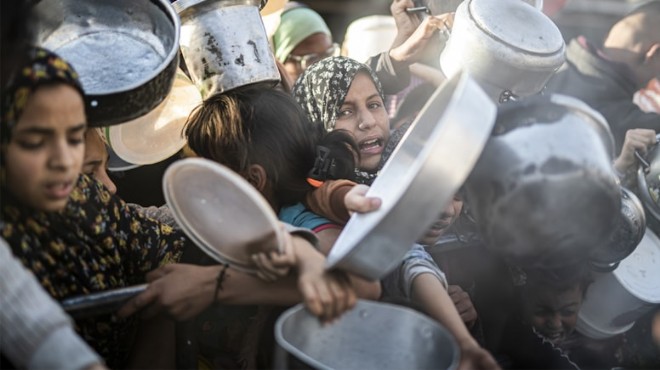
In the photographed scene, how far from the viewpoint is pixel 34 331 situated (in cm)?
130

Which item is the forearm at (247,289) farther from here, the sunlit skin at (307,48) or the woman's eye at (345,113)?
the sunlit skin at (307,48)

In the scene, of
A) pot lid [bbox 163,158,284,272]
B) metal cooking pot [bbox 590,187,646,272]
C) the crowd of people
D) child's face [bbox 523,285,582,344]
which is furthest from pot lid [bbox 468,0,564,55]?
pot lid [bbox 163,158,284,272]

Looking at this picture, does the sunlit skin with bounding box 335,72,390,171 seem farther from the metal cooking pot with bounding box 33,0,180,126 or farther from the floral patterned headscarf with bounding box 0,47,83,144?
the floral patterned headscarf with bounding box 0,47,83,144

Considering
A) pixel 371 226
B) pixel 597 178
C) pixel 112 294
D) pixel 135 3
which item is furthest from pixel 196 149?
A: pixel 597 178

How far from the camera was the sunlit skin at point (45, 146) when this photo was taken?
1472mm

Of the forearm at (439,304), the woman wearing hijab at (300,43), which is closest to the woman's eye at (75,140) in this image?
the forearm at (439,304)

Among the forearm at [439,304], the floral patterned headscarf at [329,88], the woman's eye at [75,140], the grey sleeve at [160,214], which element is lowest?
the forearm at [439,304]

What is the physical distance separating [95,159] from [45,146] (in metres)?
0.67

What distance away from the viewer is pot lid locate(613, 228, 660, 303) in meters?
2.84

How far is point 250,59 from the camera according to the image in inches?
95.1

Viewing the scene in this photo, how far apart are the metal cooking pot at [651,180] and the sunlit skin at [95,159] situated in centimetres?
181

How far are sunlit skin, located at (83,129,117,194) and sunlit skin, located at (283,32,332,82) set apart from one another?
73.8 inches

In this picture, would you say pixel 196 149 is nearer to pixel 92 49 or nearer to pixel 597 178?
pixel 92 49

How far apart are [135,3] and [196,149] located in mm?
465
